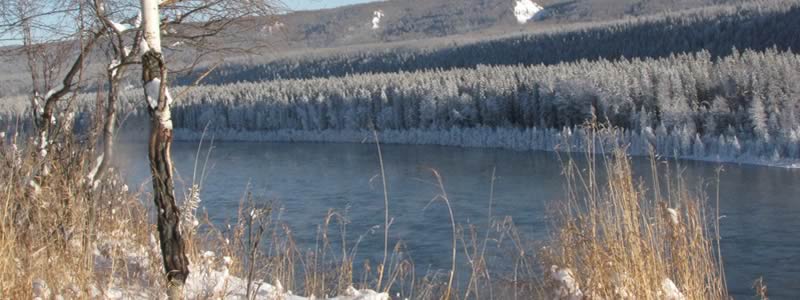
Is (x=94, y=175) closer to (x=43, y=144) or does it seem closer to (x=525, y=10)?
(x=43, y=144)

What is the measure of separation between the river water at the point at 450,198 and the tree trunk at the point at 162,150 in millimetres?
2235

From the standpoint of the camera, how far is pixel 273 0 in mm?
5262

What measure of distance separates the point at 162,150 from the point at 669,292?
7.90 ft

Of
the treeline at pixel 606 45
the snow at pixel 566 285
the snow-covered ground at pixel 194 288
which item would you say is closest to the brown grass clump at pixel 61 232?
the snow-covered ground at pixel 194 288

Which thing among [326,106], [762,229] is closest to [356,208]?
[762,229]

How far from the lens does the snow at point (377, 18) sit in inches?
6116

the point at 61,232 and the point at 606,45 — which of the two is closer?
the point at 61,232

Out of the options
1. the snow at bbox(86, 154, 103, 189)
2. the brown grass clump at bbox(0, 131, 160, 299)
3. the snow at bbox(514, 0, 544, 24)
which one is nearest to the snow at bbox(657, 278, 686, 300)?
the brown grass clump at bbox(0, 131, 160, 299)

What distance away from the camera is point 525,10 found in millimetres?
161625

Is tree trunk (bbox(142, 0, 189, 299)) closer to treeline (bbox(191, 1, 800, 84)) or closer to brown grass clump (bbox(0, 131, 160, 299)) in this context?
brown grass clump (bbox(0, 131, 160, 299))

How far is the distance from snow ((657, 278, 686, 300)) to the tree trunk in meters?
2.19

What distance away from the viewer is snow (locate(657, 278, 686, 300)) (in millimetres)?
4262

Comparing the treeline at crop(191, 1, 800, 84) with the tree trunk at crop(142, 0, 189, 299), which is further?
the treeline at crop(191, 1, 800, 84)

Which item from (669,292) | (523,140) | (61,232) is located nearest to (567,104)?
(523,140)
